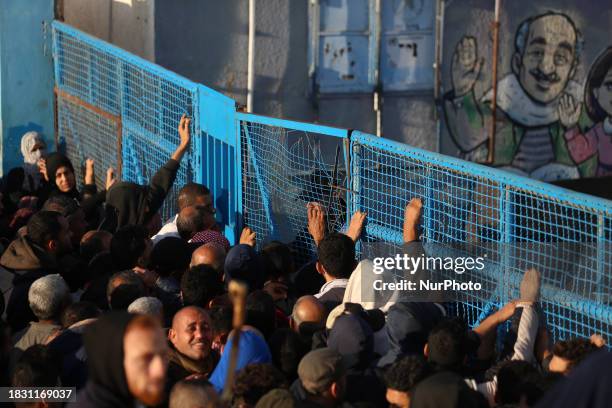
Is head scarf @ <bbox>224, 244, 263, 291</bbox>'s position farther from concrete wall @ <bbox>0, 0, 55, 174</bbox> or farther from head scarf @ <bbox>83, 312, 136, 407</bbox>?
concrete wall @ <bbox>0, 0, 55, 174</bbox>

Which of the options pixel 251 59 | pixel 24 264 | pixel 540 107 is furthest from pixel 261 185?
pixel 540 107

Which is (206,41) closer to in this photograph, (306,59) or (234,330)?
(306,59)

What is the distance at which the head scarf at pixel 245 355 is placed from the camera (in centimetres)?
543

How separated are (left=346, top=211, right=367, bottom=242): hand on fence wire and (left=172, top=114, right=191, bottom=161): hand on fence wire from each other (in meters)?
2.04

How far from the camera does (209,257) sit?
701 centimetres

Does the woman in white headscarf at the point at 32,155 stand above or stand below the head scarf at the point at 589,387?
below

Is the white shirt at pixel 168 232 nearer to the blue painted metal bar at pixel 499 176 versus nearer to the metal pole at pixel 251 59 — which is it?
the blue painted metal bar at pixel 499 176

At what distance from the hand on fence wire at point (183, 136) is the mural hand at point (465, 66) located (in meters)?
4.31

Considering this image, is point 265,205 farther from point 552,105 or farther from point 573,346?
point 552,105

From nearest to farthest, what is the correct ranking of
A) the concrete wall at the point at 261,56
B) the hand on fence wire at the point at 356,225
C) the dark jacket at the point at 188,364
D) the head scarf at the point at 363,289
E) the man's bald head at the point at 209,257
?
the dark jacket at the point at 188,364
the head scarf at the point at 363,289
the man's bald head at the point at 209,257
the hand on fence wire at the point at 356,225
the concrete wall at the point at 261,56

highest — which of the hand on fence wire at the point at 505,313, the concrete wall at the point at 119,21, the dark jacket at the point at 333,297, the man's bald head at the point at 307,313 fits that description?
the concrete wall at the point at 119,21

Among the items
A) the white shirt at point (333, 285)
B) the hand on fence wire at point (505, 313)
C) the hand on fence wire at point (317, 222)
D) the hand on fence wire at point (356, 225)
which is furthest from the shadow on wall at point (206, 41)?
the hand on fence wire at point (505, 313)

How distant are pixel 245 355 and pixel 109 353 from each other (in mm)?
1977

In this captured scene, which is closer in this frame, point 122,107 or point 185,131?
point 185,131
